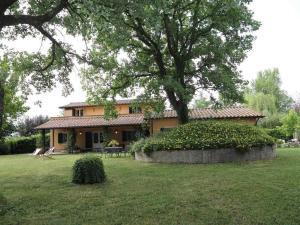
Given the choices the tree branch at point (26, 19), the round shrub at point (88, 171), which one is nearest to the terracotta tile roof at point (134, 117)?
the round shrub at point (88, 171)

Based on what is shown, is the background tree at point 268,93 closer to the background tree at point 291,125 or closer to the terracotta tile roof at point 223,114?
the background tree at point 291,125

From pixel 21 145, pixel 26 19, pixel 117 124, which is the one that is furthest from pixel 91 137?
pixel 26 19

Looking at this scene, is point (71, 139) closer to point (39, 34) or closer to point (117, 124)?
point (117, 124)

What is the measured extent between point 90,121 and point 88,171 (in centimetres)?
2503

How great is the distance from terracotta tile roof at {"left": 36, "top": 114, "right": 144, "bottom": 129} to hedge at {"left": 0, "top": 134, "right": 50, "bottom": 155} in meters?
2.59

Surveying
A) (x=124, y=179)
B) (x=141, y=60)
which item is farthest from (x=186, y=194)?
(x=141, y=60)

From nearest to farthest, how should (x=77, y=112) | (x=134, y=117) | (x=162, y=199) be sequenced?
1. (x=162, y=199)
2. (x=134, y=117)
3. (x=77, y=112)

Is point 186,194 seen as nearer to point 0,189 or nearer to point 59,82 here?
point 0,189

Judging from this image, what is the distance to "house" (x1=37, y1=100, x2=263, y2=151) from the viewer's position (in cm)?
3391

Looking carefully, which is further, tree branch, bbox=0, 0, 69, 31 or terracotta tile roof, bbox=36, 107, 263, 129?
terracotta tile roof, bbox=36, 107, 263, 129

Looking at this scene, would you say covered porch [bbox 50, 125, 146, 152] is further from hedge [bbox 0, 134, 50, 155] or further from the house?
hedge [bbox 0, 134, 50, 155]

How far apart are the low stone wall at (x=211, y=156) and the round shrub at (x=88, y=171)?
623cm

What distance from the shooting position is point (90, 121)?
120 feet

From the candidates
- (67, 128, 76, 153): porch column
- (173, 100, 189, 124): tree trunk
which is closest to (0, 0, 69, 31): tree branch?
(173, 100, 189, 124): tree trunk
